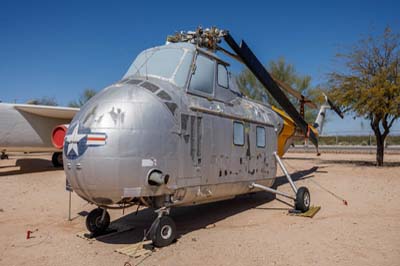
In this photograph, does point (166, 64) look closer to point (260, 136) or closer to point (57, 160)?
point (260, 136)

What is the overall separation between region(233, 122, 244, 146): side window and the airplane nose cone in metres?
2.51

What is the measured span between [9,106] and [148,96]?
13021 mm

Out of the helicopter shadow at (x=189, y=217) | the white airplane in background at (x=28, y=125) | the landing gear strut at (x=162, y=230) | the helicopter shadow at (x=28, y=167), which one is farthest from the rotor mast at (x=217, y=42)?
the helicopter shadow at (x=28, y=167)

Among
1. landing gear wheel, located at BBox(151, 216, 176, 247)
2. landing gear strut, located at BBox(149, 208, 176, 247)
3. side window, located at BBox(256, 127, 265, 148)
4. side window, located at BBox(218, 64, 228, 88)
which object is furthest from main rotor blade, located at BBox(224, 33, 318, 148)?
landing gear wheel, located at BBox(151, 216, 176, 247)

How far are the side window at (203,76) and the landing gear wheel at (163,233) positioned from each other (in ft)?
9.09

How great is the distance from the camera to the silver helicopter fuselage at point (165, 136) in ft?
17.9

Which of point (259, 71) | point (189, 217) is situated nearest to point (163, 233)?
point (189, 217)

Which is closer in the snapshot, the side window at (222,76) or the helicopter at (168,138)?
the helicopter at (168,138)

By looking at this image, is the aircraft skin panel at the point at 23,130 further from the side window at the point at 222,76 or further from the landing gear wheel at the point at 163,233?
the landing gear wheel at the point at 163,233

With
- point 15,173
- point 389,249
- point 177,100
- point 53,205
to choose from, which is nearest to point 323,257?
point 389,249

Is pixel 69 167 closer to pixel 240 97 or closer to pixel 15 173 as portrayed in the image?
pixel 240 97

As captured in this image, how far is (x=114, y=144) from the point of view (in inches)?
213

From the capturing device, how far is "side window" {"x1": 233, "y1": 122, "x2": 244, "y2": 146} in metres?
8.02

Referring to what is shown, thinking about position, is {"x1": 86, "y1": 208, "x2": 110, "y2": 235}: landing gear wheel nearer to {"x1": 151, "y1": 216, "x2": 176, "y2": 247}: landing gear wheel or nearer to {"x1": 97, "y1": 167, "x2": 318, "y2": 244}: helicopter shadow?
{"x1": 97, "y1": 167, "x2": 318, "y2": 244}: helicopter shadow
